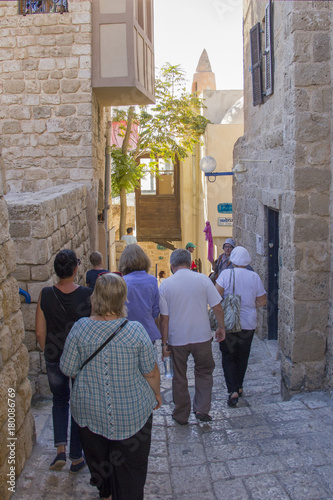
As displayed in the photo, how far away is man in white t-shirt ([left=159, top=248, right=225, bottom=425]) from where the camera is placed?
420 cm

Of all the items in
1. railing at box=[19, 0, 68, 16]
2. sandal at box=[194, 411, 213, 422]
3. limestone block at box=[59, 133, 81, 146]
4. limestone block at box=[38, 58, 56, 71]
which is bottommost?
sandal at box=[194, 411, 213, 422]

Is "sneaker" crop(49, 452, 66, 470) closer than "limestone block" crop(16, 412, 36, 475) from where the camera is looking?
No

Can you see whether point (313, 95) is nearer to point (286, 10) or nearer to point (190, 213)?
point (286, 10)

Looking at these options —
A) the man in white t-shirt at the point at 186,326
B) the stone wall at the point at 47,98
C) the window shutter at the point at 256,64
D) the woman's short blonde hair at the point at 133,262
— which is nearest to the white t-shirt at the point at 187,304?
the man in white t-shirt at the point at 186,326

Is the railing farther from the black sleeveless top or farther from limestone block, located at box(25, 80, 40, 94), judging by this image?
the black sleeveless top

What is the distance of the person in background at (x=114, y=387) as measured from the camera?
272 cm

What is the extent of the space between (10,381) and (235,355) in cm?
244

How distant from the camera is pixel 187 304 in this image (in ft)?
13.8

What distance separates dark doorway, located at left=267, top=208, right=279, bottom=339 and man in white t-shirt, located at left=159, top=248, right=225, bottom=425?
8.74 feet

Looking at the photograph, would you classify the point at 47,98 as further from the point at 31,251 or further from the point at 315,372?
the point at 315,372

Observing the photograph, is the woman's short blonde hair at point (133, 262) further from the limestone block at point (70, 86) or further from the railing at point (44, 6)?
the railing at point (44, 6)

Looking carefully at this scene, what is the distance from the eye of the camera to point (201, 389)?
439cm

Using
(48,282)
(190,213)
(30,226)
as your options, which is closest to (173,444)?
(48,282)

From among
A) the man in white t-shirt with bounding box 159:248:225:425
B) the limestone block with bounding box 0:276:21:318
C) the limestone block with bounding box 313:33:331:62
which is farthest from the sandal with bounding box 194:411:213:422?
the limestone block with bounding box 313:33:331:62
